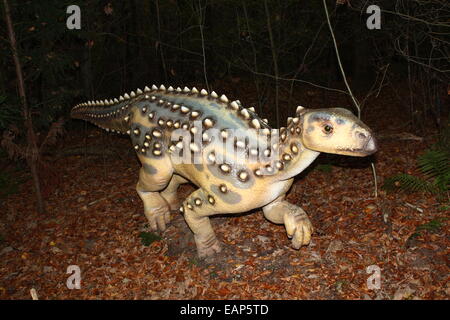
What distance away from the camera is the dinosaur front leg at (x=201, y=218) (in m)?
3.95

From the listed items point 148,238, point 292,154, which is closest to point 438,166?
point 292,154

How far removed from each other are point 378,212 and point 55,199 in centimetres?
516

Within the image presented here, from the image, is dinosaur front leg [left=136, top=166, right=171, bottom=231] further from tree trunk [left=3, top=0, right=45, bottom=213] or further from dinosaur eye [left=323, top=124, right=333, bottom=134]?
dinosaur eye [left=323, top=124, right=333, bottom=134]

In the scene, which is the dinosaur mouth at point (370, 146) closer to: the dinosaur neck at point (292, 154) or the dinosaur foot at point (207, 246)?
the dinosaur neck at point (292, 154)

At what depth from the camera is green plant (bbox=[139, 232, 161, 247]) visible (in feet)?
16.4

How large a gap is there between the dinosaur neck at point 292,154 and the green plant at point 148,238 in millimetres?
2205

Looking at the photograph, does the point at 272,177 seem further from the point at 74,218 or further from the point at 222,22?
the point at 222,22

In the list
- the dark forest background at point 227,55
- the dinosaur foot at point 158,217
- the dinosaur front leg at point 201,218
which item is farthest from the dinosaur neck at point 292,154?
the dinosaur foot at point 158,217

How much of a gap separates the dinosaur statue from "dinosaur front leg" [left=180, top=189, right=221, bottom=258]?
1 cm

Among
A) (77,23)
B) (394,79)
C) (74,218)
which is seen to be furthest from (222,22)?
(74,218)

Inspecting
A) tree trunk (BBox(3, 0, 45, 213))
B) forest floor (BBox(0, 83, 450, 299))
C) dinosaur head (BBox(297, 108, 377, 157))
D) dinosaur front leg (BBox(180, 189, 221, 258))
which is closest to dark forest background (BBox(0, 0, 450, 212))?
tree trunk (BBox(3, 0, 45, 213))

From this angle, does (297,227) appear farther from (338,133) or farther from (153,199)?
(153,199)

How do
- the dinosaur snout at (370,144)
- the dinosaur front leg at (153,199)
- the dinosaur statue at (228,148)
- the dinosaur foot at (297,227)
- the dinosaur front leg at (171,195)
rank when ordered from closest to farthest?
the dinosaur snout at (370,144) < the dinosaur statue at (228,148) < the dinosaur foot at (297,227) < the dinosaur front leg at (153,199) < the dinosaur front leg at (171,195)

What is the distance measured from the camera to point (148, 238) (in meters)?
5.02
